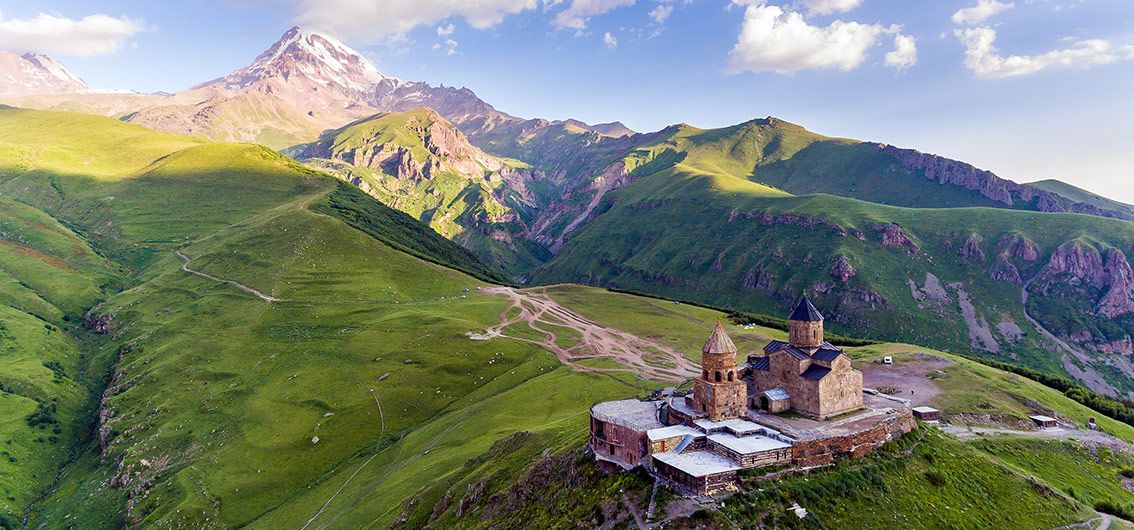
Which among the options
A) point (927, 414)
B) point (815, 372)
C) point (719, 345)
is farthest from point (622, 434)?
point (927, 414)

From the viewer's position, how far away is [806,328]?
63.4m

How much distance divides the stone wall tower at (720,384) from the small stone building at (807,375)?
4875 millimetres

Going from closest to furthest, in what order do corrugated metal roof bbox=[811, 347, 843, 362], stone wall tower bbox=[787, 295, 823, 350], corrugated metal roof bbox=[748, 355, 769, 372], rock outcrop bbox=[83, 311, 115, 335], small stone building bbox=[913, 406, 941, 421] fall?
corrugated metal roof bbox=[811, 347, 843, 362] < stone wall tower bbox=[787, 295, 823, 350] < corrugated metal roof bbox=[748, 355, 769, 372] < small stone building bbox=[913, 406, 941, 421] < rock outcrop bbox=[83, 311, 115, 335]

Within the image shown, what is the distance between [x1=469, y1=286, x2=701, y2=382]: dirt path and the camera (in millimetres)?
118812

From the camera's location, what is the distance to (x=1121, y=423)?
91.2 meters

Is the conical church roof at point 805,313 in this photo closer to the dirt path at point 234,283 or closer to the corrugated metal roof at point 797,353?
the corrugated metal roof at point 797,353

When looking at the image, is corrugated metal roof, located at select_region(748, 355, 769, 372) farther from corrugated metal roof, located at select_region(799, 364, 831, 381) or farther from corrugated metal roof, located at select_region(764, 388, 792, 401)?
corrugated metal roof, located at select_region(799, 364, 831, 381)

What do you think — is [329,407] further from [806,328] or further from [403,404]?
[806,328]

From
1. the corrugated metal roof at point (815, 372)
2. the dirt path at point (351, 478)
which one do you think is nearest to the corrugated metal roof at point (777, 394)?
the corrugated metal roof at point (815, 372)

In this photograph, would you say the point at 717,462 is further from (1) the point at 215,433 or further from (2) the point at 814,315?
(1) the point at 215,433

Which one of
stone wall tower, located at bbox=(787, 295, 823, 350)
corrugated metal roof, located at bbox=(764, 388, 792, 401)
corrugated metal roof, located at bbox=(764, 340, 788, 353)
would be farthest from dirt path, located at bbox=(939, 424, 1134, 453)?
corrugated metal roof, located at bbox=(764, 388, 792, 401)

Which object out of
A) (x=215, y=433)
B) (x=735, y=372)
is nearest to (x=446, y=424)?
(x=215, y=433)

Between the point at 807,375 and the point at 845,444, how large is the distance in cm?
1029

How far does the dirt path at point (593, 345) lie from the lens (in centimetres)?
11881
